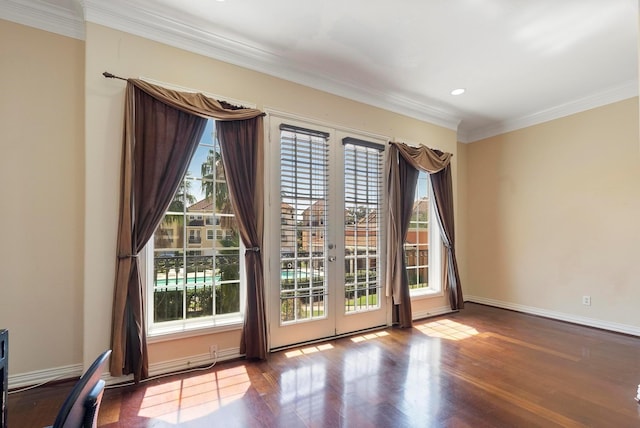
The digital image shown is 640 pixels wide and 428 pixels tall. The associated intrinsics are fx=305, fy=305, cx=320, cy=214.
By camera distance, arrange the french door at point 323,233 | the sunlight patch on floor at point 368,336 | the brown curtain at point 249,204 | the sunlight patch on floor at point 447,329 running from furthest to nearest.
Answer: the sunlight patch on floor at point 447,329 < the sunlight patch on floor at point 368,336 < the french door at point 323,233 < the brown curtain at point 249,204

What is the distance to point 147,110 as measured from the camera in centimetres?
259

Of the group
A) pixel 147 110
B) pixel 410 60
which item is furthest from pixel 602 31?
pixel 147 110

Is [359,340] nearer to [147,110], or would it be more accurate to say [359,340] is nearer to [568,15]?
[147,110]

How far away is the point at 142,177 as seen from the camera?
257cm

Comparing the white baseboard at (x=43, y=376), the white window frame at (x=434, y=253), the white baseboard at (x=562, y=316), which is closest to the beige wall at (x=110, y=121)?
the white baseboard at (x=43, y=376)

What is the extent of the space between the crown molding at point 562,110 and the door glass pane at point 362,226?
254 cm

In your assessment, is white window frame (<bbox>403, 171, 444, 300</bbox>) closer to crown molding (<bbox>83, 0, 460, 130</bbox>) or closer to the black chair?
crown molding (<bbox>83, 0, 460, 130</bbox>)

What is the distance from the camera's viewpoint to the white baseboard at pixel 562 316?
3.80m

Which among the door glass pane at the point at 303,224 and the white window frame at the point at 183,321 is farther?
the door glass pane at the point at 303,224

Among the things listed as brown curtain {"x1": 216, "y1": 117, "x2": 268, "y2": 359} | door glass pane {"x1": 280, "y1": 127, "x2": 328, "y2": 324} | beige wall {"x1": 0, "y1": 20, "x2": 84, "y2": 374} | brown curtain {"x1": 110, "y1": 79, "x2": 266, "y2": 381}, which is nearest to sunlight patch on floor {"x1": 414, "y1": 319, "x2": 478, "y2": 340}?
door glass pane {"x1": 280, "y1": 127, "x2": 328, "y2": 324}

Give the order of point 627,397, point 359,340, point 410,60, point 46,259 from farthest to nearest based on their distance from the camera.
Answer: point 359,340
point 410,60
point 46,259
point 627,397

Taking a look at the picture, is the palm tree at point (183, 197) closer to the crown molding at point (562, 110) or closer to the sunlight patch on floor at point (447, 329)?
the sunlight patch on floor at point (447, 329)

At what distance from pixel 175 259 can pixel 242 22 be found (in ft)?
7.28

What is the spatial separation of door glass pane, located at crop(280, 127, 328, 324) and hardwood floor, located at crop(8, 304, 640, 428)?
50 cm
